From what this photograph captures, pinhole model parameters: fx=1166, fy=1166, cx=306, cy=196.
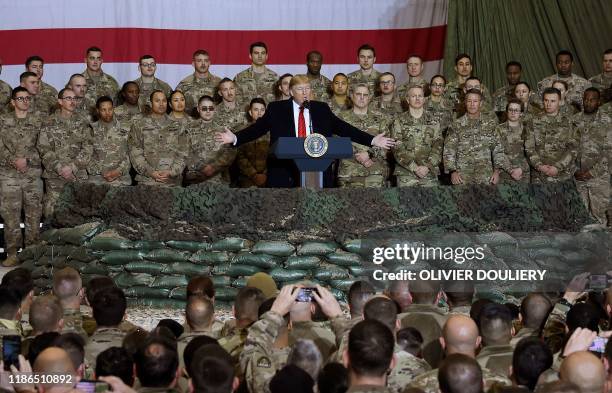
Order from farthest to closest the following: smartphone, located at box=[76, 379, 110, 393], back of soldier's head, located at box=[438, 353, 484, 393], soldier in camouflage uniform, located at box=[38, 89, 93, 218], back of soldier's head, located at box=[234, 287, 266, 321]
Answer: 1. soldier in camouflage uniform, located at box=[38, 89, 93, 218]
2. back of soldier's head, located at box=[234, 287, 266, 321]
3. smartphone, located at box=[76, 379, 110, 393]
4. back of soldier's head, located at box=[438, 353, 484, 393]

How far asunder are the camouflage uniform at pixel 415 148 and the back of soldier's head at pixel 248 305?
5.05 m

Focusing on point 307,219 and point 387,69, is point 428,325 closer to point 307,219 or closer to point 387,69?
point 307,219

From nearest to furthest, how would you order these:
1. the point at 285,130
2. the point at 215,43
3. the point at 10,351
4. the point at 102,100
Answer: the point at 10,351 < the point at 285,130 < the point at 102,100 < the point at 215,43

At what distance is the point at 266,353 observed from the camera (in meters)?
4.41

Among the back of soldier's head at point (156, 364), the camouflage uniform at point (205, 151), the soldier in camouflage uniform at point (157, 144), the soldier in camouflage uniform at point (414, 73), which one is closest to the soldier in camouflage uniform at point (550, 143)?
the soldier in camouflage uniform at point (414, 73)

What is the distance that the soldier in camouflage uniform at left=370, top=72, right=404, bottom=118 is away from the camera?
34.8 ft

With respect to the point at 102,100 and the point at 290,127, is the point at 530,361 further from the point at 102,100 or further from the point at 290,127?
the point at 102,100

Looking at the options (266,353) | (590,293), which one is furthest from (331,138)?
(266,353)

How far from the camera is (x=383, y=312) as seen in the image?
477 cm

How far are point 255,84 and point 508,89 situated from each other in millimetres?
2413

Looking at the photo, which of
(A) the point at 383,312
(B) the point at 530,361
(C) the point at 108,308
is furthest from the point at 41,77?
(B) the point at 530,361

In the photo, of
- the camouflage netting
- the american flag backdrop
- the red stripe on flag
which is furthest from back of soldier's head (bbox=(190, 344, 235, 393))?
the red stripe on flag

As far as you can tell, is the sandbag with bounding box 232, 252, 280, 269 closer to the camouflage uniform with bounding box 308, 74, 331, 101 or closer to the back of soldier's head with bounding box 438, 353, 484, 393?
the camouflage uniform with bounding box 308, 74, 331, 101

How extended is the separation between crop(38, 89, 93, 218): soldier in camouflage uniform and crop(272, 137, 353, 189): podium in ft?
9.12
